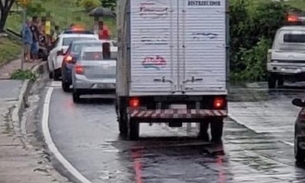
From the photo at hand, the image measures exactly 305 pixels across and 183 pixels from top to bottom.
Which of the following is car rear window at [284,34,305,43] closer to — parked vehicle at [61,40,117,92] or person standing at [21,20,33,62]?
parked vehicle at [61,40,117,92]

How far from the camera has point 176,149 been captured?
18.8 meters

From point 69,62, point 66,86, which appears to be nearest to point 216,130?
point 66,86

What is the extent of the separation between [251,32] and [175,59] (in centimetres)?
2337

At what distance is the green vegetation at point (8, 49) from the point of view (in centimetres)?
4431

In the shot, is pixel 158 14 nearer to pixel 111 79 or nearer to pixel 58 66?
pixel 111 79

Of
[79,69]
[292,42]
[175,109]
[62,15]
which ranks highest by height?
[175,109]

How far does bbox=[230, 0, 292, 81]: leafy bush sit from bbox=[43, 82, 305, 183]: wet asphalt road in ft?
42.1

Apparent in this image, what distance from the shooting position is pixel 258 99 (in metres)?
30.6

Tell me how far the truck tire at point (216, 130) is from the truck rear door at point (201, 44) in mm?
731

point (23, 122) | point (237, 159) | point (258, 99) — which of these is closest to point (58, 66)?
point (258, 99)

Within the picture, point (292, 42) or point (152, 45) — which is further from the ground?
point (152, 45)

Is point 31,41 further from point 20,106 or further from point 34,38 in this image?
point 20,106

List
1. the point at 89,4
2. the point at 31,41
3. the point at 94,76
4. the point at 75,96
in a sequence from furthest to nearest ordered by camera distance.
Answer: the point at 89,4 < the point at 31,41 < the point at 75,96 < the point at 94,76

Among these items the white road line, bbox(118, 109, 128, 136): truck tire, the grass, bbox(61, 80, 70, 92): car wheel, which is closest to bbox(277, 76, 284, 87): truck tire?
bbox(61, 80, 70, 92): car wheel
